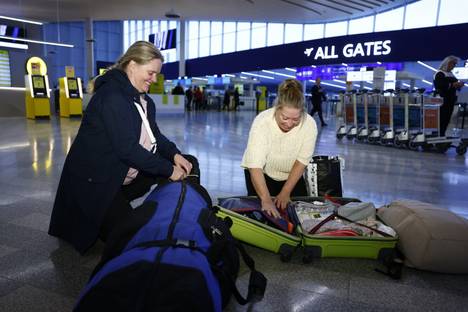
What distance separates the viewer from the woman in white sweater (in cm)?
228

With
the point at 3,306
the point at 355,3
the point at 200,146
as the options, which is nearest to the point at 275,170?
the point at 3,306

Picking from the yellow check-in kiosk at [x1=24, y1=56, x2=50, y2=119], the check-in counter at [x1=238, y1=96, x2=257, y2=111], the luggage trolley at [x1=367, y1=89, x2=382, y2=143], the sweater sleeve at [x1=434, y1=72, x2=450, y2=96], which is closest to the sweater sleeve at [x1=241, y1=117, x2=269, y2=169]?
the sweater sleeve at [x1=434, y1=72, x2=450, y2=96]

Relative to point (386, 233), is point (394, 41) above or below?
above

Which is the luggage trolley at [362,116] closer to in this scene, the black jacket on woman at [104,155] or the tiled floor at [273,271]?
the tiled floor at [273,271]

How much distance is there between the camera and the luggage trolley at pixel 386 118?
24.7ft

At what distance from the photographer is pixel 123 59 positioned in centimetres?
201

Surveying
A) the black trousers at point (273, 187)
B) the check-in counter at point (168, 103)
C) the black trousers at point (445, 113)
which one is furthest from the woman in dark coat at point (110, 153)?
the check-in counter at point (168, 103)

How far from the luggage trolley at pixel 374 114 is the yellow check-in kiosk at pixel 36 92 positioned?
11.2 m

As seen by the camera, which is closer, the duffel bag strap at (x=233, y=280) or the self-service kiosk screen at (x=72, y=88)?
the duffel bag strap at (x=233, y=280)

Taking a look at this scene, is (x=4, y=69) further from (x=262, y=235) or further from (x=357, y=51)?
(x=262, y=235)

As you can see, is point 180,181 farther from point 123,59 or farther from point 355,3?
point 355,3

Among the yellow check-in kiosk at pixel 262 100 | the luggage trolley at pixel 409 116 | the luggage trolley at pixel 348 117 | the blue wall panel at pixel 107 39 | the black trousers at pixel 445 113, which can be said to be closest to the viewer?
the black trousers at pixel 445 113

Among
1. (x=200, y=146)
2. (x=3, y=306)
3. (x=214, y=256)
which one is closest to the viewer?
(x=214, y=256)

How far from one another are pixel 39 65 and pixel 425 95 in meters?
13.2
